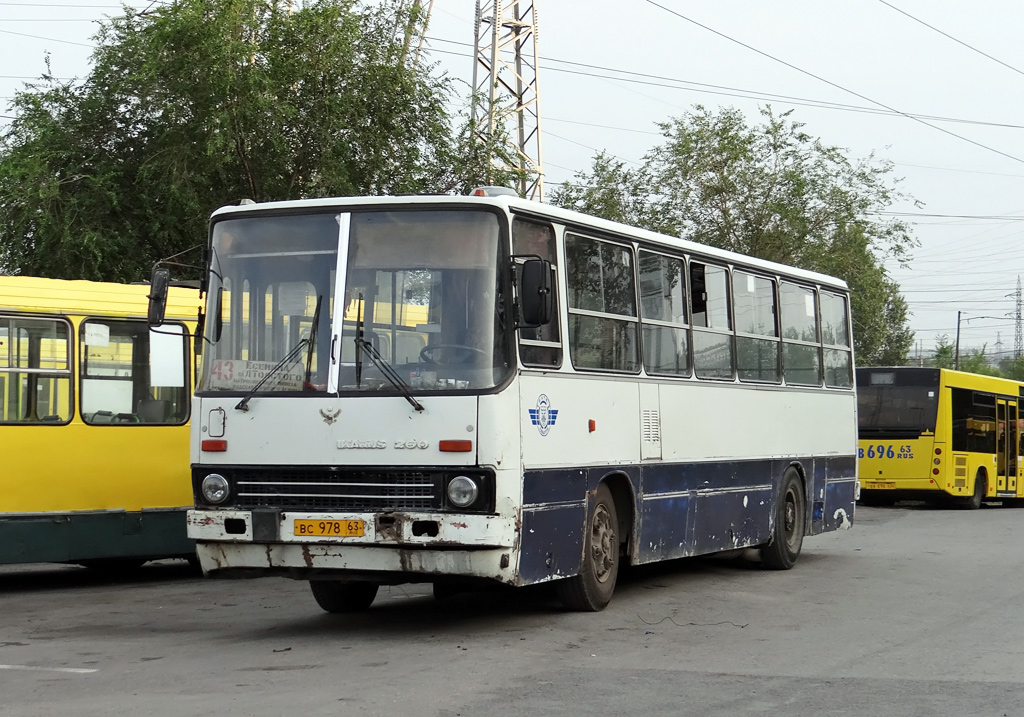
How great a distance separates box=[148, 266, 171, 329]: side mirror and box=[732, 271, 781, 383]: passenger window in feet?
18.6

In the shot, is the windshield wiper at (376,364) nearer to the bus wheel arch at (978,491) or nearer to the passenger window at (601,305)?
the passenger window at (601,305)

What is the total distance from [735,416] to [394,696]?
6.83 m

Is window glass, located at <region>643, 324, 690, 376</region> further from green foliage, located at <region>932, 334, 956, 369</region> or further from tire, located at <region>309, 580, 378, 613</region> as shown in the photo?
green foliage, located at <region>932, 334, 956, 369</region>

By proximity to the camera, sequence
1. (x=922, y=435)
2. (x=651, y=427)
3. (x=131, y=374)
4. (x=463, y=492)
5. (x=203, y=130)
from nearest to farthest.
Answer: (x=463, y=492) < (x=651, y=427) < (x=131, y=374) < (x=203, y=130) < (x=922, y=435)

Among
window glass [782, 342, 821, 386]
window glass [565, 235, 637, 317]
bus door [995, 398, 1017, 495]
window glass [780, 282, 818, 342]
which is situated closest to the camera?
window glass [565, 235, 637, 317]

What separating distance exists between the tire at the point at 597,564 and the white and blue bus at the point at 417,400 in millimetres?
19

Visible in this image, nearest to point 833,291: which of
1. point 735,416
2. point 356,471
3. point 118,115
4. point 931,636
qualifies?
point 735,416

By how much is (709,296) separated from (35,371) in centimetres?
619

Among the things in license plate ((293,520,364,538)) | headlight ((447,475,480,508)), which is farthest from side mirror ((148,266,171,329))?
headlight ((447,475,480,508))

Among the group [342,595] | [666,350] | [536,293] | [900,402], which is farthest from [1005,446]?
[536,293]

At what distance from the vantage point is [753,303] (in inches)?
569

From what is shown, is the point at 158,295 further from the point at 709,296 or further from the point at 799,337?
the point at 799,337

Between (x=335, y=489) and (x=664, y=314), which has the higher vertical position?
(x=664, y=314)

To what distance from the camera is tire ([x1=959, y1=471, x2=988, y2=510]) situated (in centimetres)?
3120
